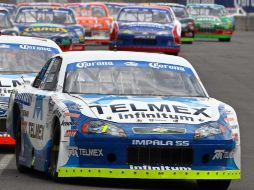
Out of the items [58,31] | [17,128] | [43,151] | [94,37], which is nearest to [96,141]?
[43,151]

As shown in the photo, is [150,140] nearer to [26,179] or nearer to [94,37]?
[26,179]

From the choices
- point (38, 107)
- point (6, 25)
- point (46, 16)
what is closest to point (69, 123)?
point (38, 107)

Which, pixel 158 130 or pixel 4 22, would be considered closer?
pixel 158 130

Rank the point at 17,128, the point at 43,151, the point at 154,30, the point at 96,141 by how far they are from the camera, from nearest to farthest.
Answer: the point at 96,141 → the point at 43,151 → the point at 17,128 → the point at 154,30

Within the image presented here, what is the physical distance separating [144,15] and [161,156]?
23.8 metres

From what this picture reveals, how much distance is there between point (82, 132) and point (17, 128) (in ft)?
7.73

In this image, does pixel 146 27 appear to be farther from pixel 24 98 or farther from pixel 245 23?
pixel 245 23

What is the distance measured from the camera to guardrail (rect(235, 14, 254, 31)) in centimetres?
6636

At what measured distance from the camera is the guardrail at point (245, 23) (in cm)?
6636

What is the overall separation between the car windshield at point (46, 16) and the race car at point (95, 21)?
748 centimetres

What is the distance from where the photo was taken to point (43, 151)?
11.5 meters

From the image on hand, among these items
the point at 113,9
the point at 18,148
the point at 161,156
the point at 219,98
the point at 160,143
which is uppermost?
the point at 160,143

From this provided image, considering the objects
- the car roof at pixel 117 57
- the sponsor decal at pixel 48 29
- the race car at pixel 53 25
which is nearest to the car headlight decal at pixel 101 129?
the car roof at pixel 117 57

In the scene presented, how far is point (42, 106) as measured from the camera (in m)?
11.7
